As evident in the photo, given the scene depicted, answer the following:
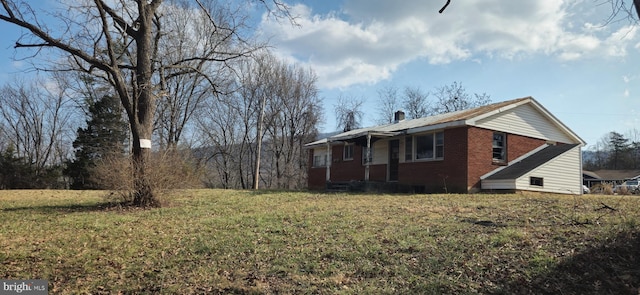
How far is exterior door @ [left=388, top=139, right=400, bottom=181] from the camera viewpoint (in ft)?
64.0

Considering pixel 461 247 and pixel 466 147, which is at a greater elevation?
pixel 466 147

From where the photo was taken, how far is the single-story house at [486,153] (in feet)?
52.1

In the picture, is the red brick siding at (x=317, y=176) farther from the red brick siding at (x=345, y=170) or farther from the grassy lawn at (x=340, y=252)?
→ the grassy lawn at (x=340, y=252)

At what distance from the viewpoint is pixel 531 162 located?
16766mm

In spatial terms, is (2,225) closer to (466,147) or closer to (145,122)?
(145,122)

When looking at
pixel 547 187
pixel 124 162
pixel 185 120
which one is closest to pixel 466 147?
pixel 547 187

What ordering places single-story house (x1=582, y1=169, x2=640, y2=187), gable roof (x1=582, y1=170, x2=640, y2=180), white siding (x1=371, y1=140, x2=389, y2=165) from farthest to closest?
gable roof (x1=582, y1=170, x2=640, y2=180)
single-story house (x1=582, y1=169, x2=640, y2=187)
white siding (x1=371, y1=140, x2=389, y2=165)

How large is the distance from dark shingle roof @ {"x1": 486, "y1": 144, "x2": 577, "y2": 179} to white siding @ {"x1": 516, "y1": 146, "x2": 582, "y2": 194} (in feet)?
0.55

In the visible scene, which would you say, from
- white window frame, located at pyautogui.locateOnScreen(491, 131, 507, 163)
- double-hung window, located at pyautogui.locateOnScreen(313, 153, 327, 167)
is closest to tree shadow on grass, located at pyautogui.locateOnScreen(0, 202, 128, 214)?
white window frame, located at pyautogui.locateOnScreen(491, 131, 507, 163)

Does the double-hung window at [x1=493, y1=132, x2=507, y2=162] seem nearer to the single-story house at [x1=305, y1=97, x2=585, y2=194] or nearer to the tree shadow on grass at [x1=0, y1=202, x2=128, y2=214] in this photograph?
the single-story house at [x1=305, y1=97, x2=585, y2=194]

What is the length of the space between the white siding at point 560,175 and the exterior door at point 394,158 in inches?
227

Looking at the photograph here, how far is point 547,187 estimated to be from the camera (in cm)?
1641

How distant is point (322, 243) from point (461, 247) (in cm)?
216

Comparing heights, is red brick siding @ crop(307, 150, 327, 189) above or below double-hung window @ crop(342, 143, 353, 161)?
below
